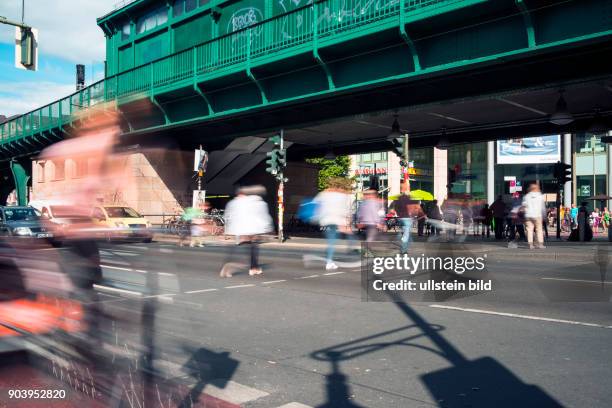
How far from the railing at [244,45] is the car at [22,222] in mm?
3447

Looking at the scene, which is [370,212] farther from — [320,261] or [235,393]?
[235,393]

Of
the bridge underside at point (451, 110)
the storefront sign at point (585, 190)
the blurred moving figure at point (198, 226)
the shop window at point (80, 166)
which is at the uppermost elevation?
the bridge underside at point (451, 110)

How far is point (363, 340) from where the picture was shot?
5590mm

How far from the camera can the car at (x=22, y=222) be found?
54.2 ft

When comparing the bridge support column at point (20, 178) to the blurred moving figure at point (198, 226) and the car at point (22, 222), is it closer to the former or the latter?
the blurred moving figure at point (198, 226)

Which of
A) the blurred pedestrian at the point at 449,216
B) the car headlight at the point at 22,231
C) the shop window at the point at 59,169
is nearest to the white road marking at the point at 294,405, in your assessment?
the shop window at the point at 59,169

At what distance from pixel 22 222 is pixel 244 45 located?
961 centimetres

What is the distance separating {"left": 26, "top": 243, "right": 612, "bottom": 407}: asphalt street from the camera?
152 inches

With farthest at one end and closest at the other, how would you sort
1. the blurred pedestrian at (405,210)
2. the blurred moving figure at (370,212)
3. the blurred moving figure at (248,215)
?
1. the blurred pedestrian at (405,210)
2. the blurred moving figure at (370,212)
3. the blurred moving figure at (248,215)

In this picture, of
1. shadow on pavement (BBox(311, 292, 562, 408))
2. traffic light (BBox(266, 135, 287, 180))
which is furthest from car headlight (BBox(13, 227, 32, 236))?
shadow on pavement (BBox(311, 292, 562, 408))

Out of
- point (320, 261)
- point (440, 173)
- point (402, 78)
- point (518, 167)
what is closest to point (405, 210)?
point (320, 261)

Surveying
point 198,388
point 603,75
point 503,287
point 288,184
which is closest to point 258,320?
point 198,388

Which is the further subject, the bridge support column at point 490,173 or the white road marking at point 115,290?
the bridge support column at point 490,173

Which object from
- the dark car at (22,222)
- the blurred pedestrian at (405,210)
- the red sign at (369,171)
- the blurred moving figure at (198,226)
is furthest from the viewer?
the red sign at (369,171)
